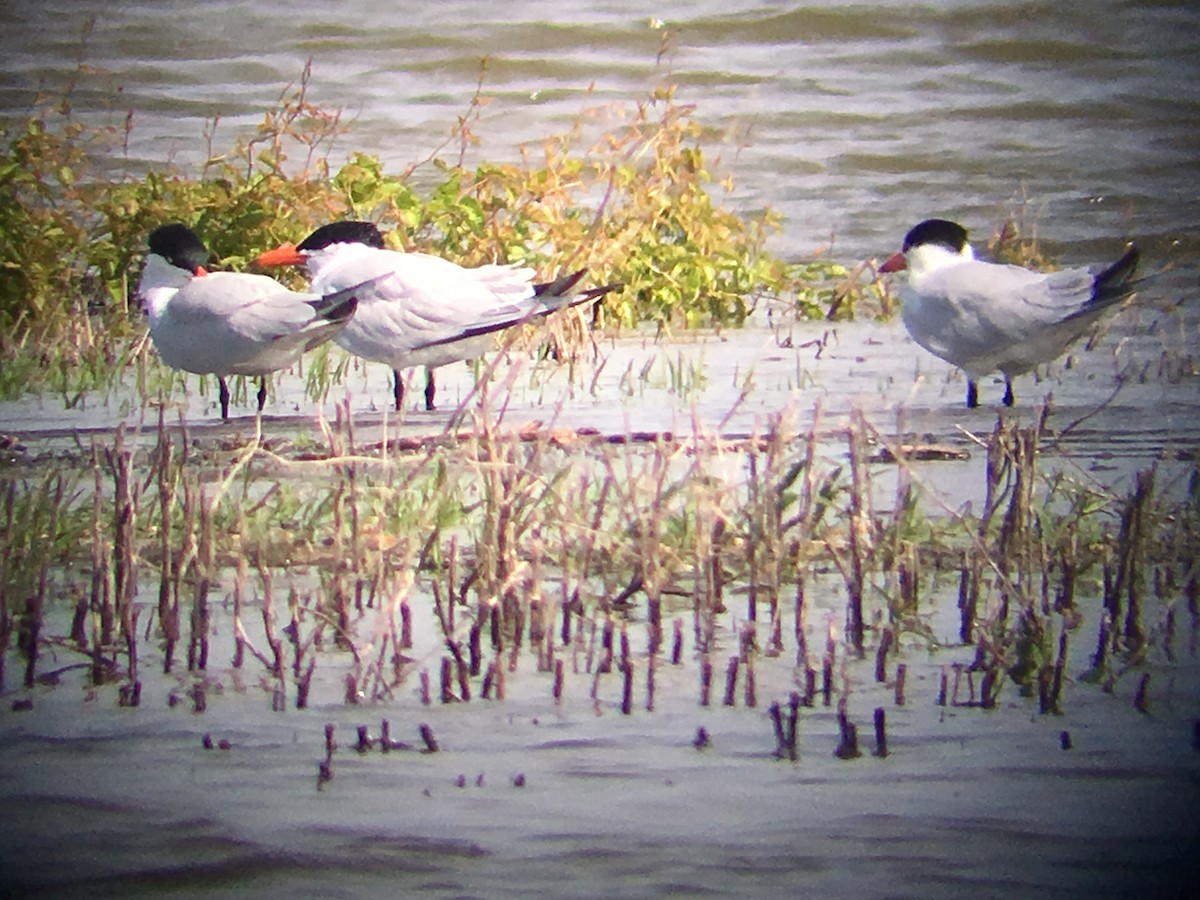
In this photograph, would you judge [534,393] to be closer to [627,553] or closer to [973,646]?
[627,553]

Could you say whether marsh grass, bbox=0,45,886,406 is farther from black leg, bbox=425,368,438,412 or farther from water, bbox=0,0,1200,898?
black leg, bbox=425,368,438,412

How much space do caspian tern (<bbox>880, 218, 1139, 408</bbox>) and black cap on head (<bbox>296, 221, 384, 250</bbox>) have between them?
42.1 inches

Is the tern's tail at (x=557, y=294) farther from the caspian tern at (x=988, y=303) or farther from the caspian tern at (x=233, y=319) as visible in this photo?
the caspian tern at (x=988, y=303)

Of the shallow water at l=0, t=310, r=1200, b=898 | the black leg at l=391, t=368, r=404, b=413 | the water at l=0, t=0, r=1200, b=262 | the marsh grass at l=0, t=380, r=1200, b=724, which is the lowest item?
the shallow water at l=0, t=310, r=1200, b=898

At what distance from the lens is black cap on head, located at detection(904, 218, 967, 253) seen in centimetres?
379

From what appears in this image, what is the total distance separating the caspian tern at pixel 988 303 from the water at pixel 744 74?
102 millimetres

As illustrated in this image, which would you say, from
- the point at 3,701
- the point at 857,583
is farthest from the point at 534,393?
the point at 3,701

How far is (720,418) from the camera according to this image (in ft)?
12.9

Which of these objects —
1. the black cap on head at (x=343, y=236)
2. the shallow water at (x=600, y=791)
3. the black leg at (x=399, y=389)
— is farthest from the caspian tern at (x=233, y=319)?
the shallow water at (x=600, y=791)

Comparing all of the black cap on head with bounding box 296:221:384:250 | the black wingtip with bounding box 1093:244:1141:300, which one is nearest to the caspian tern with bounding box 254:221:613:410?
the black cap on head with bounding box 296:221:384:250

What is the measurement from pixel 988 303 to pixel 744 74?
0.68m

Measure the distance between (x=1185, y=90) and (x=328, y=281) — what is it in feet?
5.50

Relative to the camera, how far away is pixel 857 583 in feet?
9.43

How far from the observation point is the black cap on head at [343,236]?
383 cm
